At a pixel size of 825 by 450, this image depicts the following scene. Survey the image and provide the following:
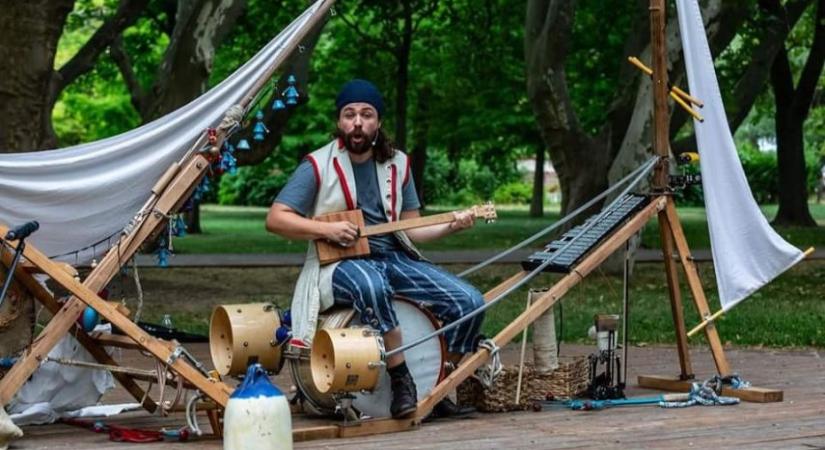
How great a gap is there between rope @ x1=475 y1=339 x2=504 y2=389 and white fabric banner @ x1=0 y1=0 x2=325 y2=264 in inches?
66.8

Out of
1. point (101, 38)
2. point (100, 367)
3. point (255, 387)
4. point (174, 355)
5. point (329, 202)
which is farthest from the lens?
point (101, 38)

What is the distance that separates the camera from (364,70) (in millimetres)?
35031

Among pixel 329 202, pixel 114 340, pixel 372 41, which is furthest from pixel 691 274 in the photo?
pixel 372 41

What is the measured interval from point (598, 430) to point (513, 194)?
204 feet

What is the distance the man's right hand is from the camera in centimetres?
721

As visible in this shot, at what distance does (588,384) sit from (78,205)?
288 centimetres

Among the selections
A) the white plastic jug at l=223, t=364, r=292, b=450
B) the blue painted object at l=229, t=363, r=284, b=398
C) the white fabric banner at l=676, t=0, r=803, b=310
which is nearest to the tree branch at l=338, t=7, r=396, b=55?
the white fabric banner at l=676, t=0, r=803, b=310

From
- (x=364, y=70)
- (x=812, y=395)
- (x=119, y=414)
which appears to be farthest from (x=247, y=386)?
(x=364, y=70)

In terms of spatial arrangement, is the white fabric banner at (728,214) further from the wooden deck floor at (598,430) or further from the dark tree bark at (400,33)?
the dark tree bark at (400,33)

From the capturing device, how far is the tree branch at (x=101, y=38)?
1727 centimetres

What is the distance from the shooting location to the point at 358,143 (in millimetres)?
7438

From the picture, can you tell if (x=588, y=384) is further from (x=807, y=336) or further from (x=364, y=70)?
(x=364, y=70)

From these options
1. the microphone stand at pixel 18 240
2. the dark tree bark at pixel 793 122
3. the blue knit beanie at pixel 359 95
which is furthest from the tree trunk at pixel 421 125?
the microphone stand at pixel 18 240

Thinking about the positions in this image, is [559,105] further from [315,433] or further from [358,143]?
[315,433]
